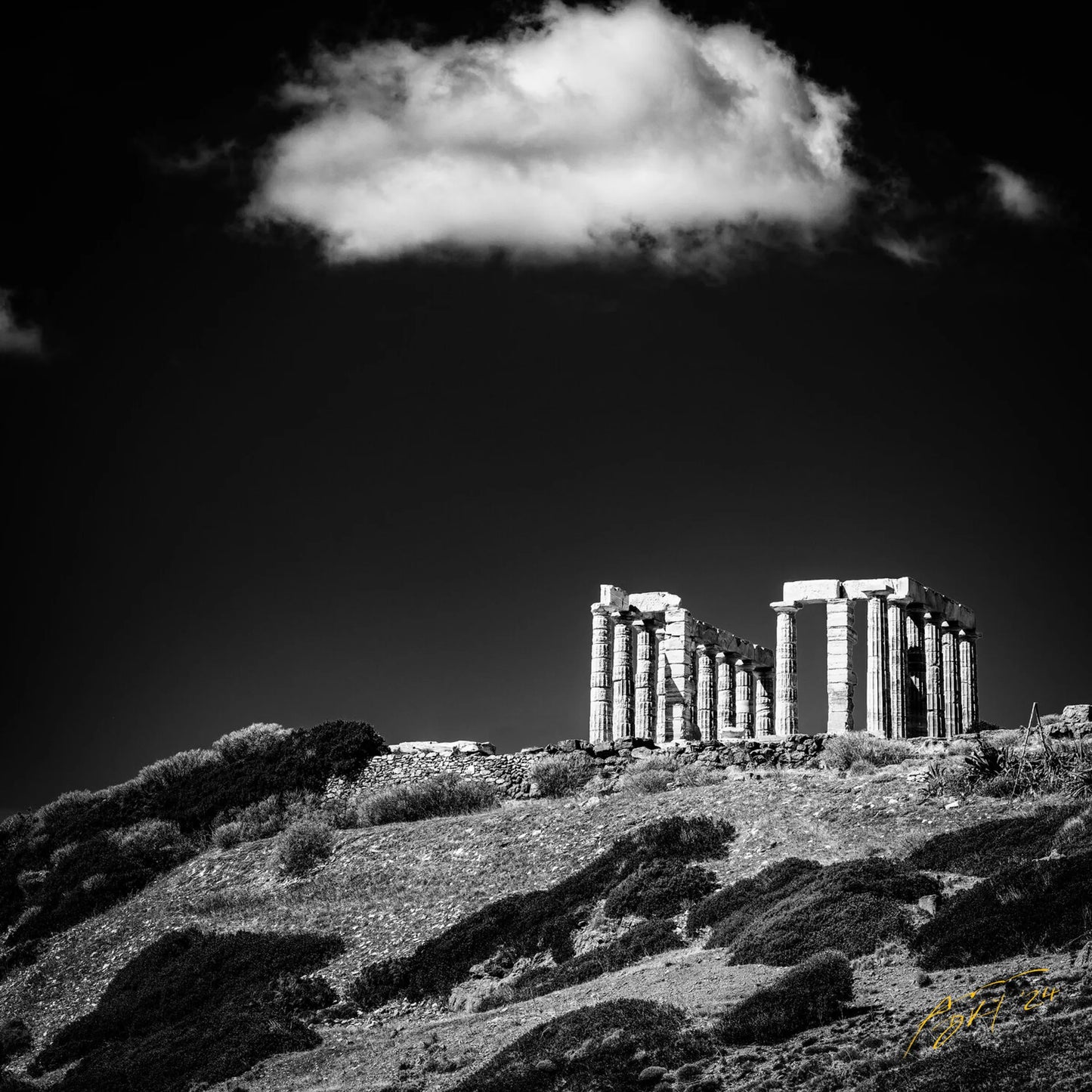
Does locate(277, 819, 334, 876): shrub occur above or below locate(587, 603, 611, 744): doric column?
below

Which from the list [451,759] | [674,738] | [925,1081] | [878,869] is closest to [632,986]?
[878,869]

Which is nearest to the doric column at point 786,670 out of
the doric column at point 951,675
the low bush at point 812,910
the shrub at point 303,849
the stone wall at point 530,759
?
the doric column at point 951,675

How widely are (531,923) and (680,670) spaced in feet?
85.3

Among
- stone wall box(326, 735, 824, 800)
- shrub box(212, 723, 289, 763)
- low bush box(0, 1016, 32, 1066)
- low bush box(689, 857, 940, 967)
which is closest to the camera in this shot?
low bush box(689, 857, 940, 967)

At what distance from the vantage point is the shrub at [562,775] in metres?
35.4

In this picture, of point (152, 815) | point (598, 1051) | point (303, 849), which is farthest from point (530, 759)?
point (598, 1051)

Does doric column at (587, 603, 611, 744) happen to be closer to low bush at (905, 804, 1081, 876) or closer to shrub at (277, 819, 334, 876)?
shrub at (277, 819, 334, 876)

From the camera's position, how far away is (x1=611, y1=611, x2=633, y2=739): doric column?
48.5 meters

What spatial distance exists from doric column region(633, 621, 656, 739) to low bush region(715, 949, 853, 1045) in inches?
1277

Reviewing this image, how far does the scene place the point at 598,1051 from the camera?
15.8 meters

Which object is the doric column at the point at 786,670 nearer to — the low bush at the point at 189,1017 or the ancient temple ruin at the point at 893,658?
the ancient temple ruin at the point at 893,658

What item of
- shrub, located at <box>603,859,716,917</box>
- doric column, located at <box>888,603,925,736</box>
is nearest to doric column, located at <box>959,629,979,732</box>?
doric column, located at <box>888,603,925,736</box>
